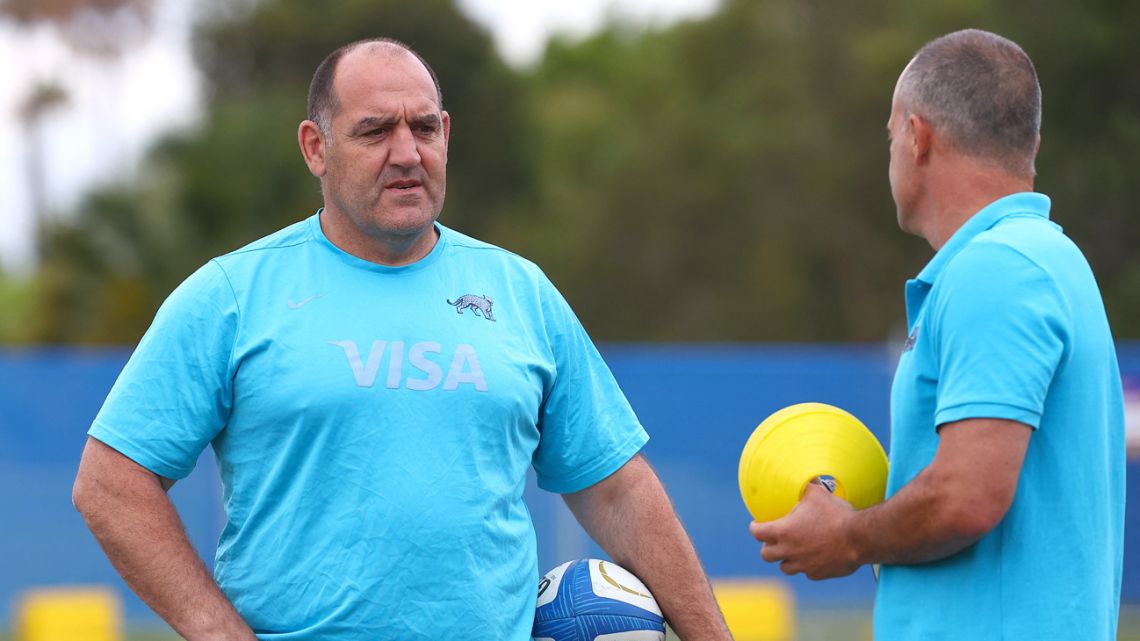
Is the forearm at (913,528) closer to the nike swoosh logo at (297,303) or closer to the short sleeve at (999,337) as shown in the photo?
the short sleeve at (999,337)

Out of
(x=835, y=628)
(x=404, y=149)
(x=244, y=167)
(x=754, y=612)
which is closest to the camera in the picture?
(x=404, y=149)

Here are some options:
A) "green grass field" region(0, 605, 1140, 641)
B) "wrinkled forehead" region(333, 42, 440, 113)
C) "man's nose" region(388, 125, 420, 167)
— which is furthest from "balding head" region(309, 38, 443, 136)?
"green grass field" region(0, 605, 1140, 641)

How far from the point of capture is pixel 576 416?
4.16 meters

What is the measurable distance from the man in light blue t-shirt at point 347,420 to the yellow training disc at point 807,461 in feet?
2.02

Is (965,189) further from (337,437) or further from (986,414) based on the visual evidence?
(337,437)

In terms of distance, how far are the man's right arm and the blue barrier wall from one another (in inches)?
379

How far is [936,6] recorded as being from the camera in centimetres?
3231

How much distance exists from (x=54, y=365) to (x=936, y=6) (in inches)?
932

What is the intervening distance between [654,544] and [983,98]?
148 cm

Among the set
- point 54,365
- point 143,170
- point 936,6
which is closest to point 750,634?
point 54,365

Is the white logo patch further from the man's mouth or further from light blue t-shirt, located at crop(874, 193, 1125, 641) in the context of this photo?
light blue t-shirt, located at crop(874, 193, 1125, 641)

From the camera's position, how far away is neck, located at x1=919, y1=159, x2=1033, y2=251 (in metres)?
3.54

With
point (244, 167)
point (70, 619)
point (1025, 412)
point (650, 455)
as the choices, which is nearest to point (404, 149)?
point (1025, 412)

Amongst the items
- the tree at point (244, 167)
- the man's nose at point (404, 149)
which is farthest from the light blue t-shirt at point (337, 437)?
the tree at point (244, 167)
